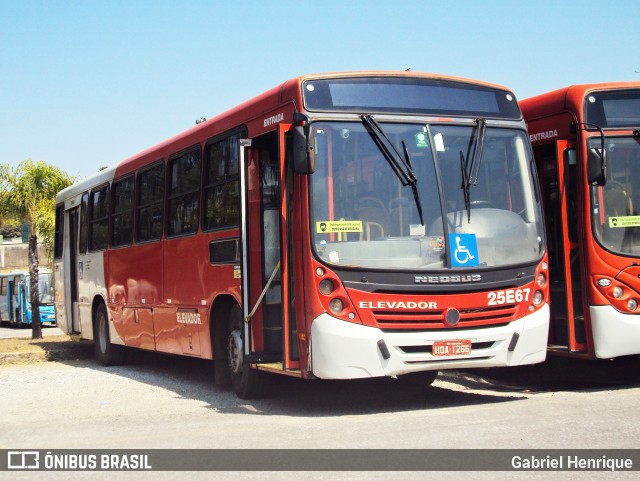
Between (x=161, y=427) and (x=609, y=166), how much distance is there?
564 cm

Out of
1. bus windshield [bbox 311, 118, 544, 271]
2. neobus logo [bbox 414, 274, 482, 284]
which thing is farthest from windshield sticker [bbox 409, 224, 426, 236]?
neobus logo [bbox 414, 274, 482, 284]

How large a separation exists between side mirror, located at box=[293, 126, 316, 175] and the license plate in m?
2.05

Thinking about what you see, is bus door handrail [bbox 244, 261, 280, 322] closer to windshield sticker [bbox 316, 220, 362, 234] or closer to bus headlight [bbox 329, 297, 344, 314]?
windshield sticker [bbox 316, 220, 362, 234]

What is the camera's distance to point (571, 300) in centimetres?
1103

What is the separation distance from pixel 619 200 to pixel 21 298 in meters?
36.9

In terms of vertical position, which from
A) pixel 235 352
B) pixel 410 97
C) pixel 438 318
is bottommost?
pixel 235 352

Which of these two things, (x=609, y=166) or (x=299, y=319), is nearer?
(x=299, y=319)

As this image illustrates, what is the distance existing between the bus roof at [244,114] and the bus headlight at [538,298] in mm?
2258

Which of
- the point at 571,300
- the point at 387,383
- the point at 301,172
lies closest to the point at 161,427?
the point at 301,172

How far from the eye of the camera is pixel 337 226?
9391 mm

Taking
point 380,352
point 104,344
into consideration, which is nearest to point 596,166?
point 380,352

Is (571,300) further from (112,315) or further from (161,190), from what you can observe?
(112,315)

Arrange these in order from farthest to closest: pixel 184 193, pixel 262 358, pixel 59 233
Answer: pixel 59 233, pixel 184 193, pixel 262 358

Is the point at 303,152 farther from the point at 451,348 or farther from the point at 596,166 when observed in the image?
the point at 596,166
